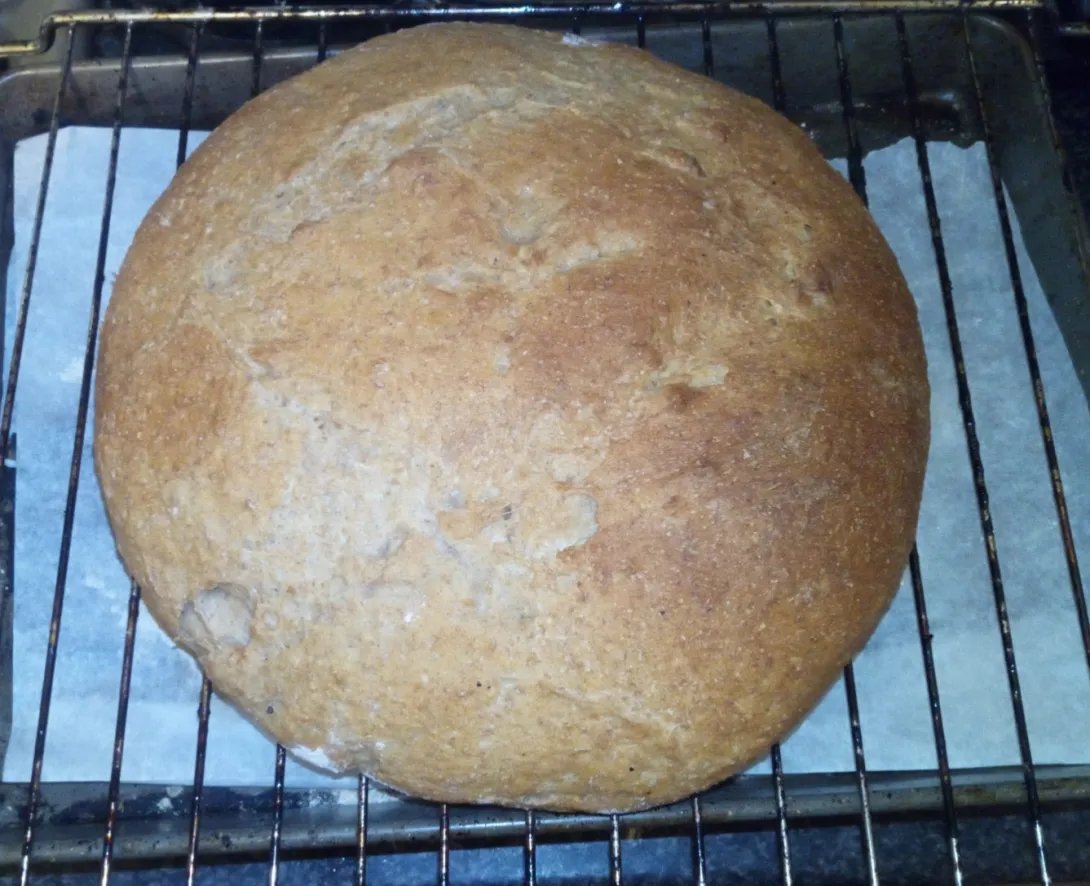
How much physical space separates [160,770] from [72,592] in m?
0.34

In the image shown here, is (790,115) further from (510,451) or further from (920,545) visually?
(510,451)

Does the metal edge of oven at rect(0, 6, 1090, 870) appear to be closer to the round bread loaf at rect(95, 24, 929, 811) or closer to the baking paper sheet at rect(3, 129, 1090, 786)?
the baking paper sheet at rect(3, 129, 1090, 786)

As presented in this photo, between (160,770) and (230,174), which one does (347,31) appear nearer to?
(230,174)

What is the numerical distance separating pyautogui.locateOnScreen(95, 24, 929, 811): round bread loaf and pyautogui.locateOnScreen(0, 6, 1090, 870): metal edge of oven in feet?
1.01

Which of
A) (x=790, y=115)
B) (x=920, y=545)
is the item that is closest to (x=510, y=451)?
(x=920, y=545)

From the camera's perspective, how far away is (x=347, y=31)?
6.77 ft

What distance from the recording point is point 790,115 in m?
2.11

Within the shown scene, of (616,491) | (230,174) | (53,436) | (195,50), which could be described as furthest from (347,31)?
(616,491)

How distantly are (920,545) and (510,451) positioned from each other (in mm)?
929

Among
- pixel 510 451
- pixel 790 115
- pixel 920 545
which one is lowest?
pixel 920 545

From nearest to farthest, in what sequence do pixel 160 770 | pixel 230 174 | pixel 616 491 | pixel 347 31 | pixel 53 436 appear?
pixel 616 491 → pixel 230 174 → pixel 160 770 → pixel 53 436 → pixel 347 31

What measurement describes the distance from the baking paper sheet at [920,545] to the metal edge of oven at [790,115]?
1.9 inches

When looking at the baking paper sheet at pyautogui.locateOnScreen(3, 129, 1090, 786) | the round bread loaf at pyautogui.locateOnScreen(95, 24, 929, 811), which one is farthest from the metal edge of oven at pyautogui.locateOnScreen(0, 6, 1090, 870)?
the round bread loaf at pyautogui.locateOnScreen(95, 24, 929, 811)

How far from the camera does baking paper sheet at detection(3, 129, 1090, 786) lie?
1688 mm
